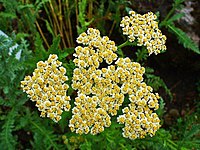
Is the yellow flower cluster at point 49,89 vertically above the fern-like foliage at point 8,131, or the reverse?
the yellow flower cluster at point 49,89

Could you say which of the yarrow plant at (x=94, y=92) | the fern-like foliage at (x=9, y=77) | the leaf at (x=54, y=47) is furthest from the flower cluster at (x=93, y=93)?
the fern-like foliage at (x=9, y=77)

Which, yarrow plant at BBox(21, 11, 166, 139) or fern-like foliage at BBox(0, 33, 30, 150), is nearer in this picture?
yarrow plant at BBox(21, 11, 166, 139)

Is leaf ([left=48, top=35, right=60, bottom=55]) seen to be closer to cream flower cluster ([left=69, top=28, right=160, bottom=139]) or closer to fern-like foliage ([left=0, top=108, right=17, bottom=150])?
cream flower cluster ([left=69, top=28, right=160, bottom=139])

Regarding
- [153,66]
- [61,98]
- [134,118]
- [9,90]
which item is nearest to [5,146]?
[9,90]

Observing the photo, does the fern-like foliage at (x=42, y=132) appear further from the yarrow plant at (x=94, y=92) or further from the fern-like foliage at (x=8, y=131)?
the yarrow plant at (x=94, y=92)

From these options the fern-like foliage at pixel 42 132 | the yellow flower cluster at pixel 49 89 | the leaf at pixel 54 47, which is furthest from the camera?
the fern-like foliage at pixel 42 132

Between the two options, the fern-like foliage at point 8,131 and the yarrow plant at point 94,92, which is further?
the fern-like foliage at point 8,131

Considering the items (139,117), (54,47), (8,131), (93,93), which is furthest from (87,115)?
(8,131)

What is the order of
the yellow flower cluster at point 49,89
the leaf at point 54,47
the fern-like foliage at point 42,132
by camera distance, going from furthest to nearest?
the fern-like foliage at point 42,132 < the leaf at point 54,47 < the yellow flower cluster at point 49,89

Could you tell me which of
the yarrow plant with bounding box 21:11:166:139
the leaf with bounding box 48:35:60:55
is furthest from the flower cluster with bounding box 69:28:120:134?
the leaf with bounding box 48:35:60:55
